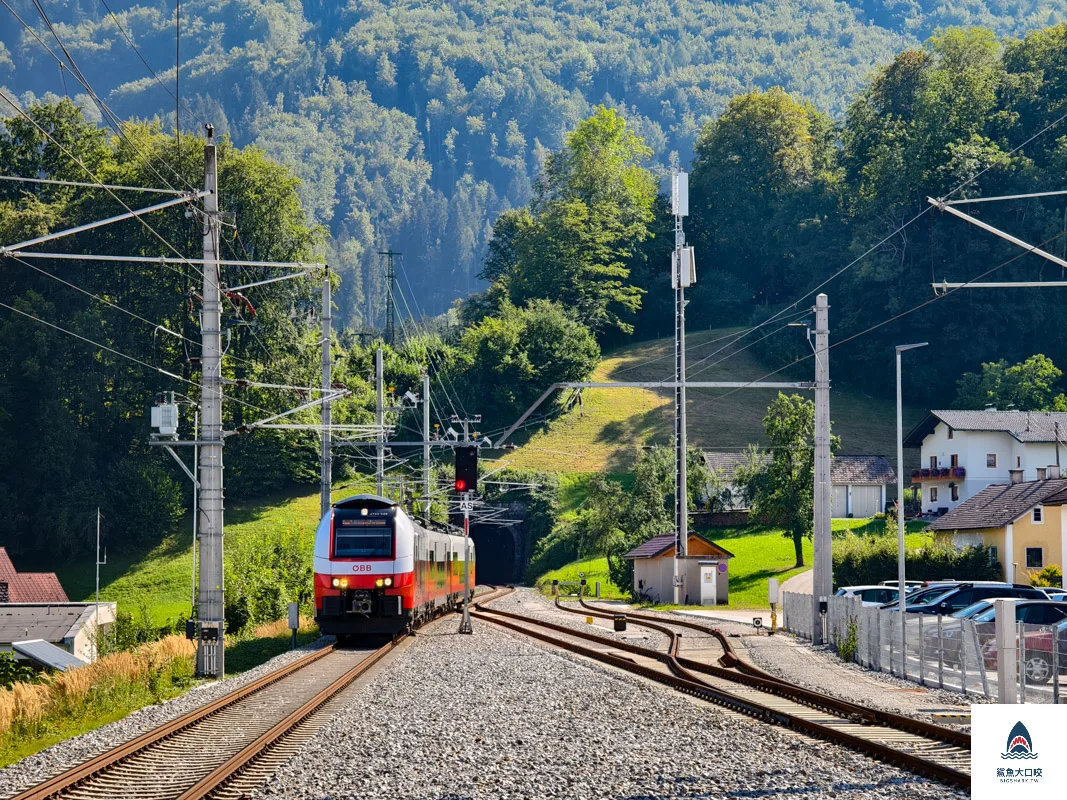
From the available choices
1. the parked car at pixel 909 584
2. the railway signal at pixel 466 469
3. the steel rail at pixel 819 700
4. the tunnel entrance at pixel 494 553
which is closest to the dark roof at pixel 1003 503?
the parked car at pixel 909 584

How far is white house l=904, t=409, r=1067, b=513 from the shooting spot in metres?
73.5

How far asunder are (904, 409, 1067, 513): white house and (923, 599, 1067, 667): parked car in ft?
161

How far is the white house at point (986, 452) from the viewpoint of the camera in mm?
73500

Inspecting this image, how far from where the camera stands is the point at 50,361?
7138 centimetres

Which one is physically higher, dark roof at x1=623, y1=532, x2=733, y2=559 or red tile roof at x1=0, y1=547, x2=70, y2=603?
dark roof at x1=623, y1=532, x2=733, y2=559

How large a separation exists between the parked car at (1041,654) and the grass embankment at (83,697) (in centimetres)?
1263

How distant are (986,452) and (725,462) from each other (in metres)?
16.6

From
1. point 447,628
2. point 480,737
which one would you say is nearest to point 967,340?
point 447,628

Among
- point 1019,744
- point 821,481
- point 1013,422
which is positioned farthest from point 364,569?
point 1013,422

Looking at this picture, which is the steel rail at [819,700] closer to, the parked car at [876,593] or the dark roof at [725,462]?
the parked car at [876,593]

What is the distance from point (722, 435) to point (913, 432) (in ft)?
52.0

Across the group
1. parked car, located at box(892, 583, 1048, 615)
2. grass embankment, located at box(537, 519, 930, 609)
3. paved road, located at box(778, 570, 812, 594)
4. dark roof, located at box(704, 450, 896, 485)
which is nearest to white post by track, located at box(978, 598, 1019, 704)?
parked car, located at box(892, 583, 1048, 615)

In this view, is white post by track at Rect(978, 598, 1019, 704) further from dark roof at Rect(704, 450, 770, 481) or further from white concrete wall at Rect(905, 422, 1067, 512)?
dark roof at Rect(704, 450, 770, 481)

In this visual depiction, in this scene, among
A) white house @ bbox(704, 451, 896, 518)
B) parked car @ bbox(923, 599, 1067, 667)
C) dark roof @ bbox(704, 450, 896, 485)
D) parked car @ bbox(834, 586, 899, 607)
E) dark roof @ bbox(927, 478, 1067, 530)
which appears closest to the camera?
parked car @ bbox(923, 599, 1067, 667)
